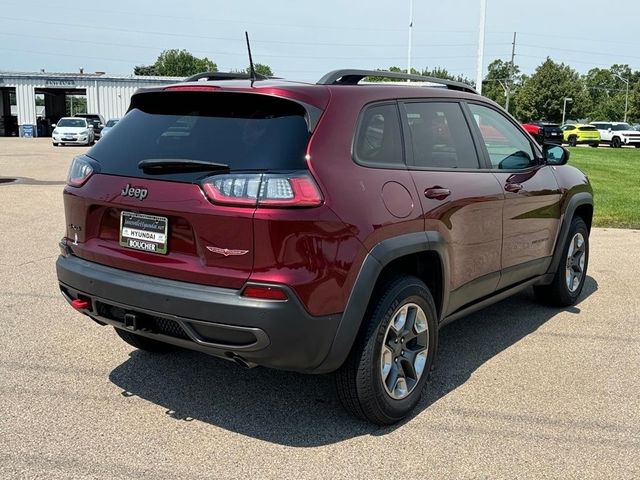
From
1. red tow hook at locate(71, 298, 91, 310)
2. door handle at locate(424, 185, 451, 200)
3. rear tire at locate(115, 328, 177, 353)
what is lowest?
rear tire at locate(115, 328, 177, 353)

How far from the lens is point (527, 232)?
488cm

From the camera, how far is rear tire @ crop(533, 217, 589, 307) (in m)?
5.68

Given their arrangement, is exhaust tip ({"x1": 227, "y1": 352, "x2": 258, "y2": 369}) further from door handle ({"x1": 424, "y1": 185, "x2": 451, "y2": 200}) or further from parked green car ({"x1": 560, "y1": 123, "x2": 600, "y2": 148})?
parked green car ({"x1": 560, "y1": 123, "x2": 600, "y2": 148})

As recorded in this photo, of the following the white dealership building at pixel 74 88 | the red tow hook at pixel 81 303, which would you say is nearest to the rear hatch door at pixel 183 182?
the red tow hook at pixel 81 303

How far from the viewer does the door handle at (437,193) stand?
12.1 ft

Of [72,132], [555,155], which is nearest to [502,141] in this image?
[555,155]

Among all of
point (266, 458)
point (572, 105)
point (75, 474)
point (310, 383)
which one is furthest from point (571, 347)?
point (572, 105)

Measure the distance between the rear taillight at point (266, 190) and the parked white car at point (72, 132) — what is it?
113 ft

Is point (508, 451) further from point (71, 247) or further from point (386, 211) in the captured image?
point (71, 247)

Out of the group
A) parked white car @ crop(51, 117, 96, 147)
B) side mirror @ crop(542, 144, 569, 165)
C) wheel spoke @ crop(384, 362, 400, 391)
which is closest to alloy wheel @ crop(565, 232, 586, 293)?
side mirror @ crop(542, 144, 569, 165)

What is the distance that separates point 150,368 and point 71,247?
106 centimetres

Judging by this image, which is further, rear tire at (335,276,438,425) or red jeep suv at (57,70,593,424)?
rear tire at (335,276,438,425)

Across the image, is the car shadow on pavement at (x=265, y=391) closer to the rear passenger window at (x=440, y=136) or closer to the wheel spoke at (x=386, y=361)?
the wheel spoke at (x=386, y=361)

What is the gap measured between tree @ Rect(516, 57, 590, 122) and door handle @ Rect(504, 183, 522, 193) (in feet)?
265
